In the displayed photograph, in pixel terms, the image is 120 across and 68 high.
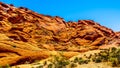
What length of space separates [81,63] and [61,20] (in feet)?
359

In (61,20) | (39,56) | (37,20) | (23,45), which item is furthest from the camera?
(61,20)

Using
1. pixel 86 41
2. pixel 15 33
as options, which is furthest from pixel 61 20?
pixel 15 33

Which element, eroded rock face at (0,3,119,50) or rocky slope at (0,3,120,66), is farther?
eroded rock face at (0,3,119,50)

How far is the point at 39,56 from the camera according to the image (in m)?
47.1

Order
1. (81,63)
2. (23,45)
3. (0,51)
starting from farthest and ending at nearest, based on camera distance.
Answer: (23,45) < (0,51) < (81,63)

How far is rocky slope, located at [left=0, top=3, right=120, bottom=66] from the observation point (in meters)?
89.1

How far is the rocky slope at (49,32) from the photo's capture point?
89125mm

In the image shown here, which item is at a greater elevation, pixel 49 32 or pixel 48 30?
pixel 48 30

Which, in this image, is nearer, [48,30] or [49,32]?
[49,32]

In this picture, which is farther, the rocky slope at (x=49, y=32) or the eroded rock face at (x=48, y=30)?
the eroded rock face at (x=48, y=30)

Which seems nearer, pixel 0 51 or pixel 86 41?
pixel 0 51

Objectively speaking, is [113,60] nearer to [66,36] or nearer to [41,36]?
[41,36]

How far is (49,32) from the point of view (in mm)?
117000

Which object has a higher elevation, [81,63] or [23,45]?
[23,45]
